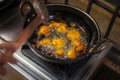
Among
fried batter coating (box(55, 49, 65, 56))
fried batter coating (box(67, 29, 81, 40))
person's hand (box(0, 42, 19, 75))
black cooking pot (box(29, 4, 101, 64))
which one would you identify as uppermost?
person's hand (box(0, 42, 19, 75))

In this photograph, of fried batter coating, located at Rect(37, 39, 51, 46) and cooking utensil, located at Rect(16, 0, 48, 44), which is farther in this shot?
fried batter coating, located at Rect(37, 39, 51, 46)

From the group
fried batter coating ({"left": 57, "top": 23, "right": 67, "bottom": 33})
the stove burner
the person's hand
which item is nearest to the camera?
the person's hand

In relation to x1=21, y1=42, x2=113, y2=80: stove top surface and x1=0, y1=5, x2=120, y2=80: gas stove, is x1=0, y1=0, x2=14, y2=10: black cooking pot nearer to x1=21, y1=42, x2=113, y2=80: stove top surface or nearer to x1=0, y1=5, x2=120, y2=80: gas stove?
x1=0, y1=5, x2=120, y2=80: gas stove

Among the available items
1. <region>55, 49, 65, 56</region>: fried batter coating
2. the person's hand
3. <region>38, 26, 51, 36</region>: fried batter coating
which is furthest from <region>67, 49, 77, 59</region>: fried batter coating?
the person's hand

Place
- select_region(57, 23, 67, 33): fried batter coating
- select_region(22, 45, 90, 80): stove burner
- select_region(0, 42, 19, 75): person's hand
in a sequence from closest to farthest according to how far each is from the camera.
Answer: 1. select_region(0, 42, 19, 75): person's hand
2. select_region(22, 45, 90, 80): stove burner
3. select_region(57, 23, 67, 33): fried batter coating

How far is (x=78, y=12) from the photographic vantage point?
122 cm

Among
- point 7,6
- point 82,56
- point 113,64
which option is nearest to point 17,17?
point 7,6

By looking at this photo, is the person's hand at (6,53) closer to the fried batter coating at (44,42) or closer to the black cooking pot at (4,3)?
the fried batter coating at (44,42)

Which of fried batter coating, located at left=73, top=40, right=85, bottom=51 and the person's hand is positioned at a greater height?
the person's hand

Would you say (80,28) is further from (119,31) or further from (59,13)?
(119,31)

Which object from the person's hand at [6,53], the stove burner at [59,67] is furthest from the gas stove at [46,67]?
the person's hand at [6,53]

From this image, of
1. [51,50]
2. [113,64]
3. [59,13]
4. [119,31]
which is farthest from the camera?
[119,31]

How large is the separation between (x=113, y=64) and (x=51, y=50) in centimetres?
51

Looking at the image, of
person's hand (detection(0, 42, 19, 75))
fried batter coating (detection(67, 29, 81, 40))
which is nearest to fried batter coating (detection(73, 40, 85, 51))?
fried batter coating (detection(67, 29, 81, 40))
